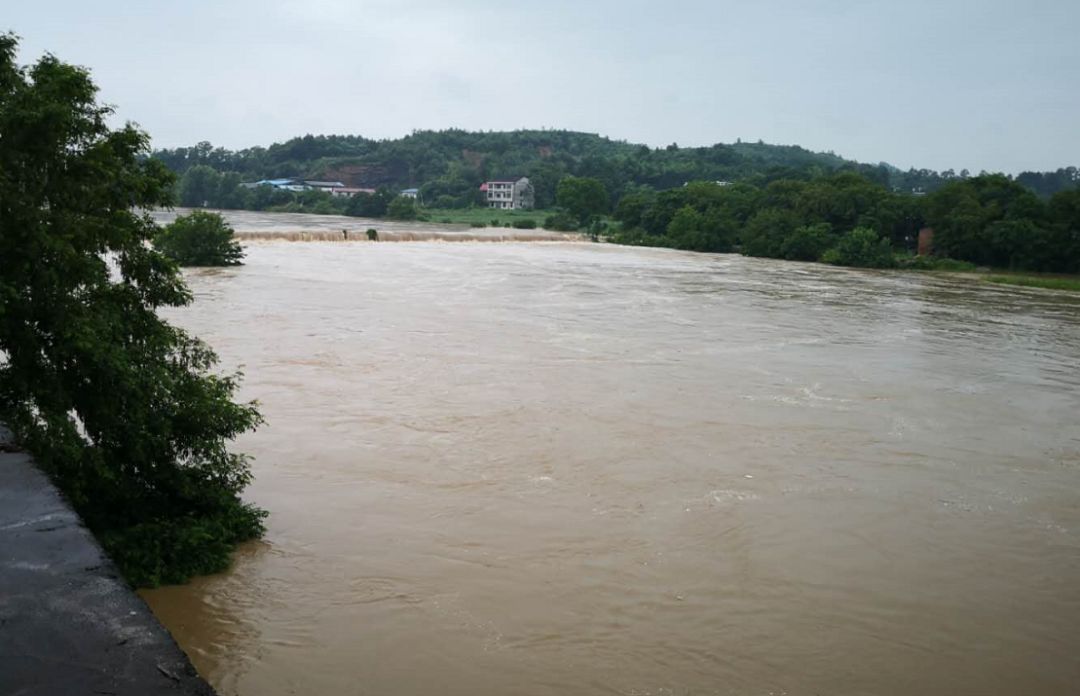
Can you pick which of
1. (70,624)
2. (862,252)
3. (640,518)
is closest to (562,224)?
(862,252)

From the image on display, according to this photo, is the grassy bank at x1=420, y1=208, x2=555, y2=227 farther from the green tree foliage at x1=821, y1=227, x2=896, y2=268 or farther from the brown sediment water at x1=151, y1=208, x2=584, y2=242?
the green tree foliage at x1=821, y1=227, x2=896, y2=268

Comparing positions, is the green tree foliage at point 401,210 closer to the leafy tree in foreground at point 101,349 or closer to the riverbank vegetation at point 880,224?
the riverbank vegetation at point 880,224

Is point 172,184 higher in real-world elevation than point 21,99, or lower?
lower

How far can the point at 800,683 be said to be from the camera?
6.40m

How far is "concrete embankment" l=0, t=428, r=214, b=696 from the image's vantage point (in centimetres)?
311

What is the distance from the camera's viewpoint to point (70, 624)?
3494 millimetres

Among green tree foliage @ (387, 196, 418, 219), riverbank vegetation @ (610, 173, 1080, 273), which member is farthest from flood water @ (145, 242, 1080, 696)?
green tree foliage @ (387, 196, 418, 219)

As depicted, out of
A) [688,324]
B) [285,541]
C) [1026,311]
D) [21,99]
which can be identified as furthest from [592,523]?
[1026,311]

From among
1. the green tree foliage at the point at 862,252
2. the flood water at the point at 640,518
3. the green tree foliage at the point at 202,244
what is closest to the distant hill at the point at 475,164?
the green tree foliage at the point at 862,252

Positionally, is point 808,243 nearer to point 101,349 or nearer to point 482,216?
point 482,216

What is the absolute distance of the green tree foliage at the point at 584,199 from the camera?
85.8 metres

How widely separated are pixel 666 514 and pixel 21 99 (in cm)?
717

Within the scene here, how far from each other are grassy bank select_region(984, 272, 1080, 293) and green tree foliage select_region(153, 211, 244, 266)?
36.4 metres

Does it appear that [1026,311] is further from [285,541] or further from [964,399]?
[285,541]
